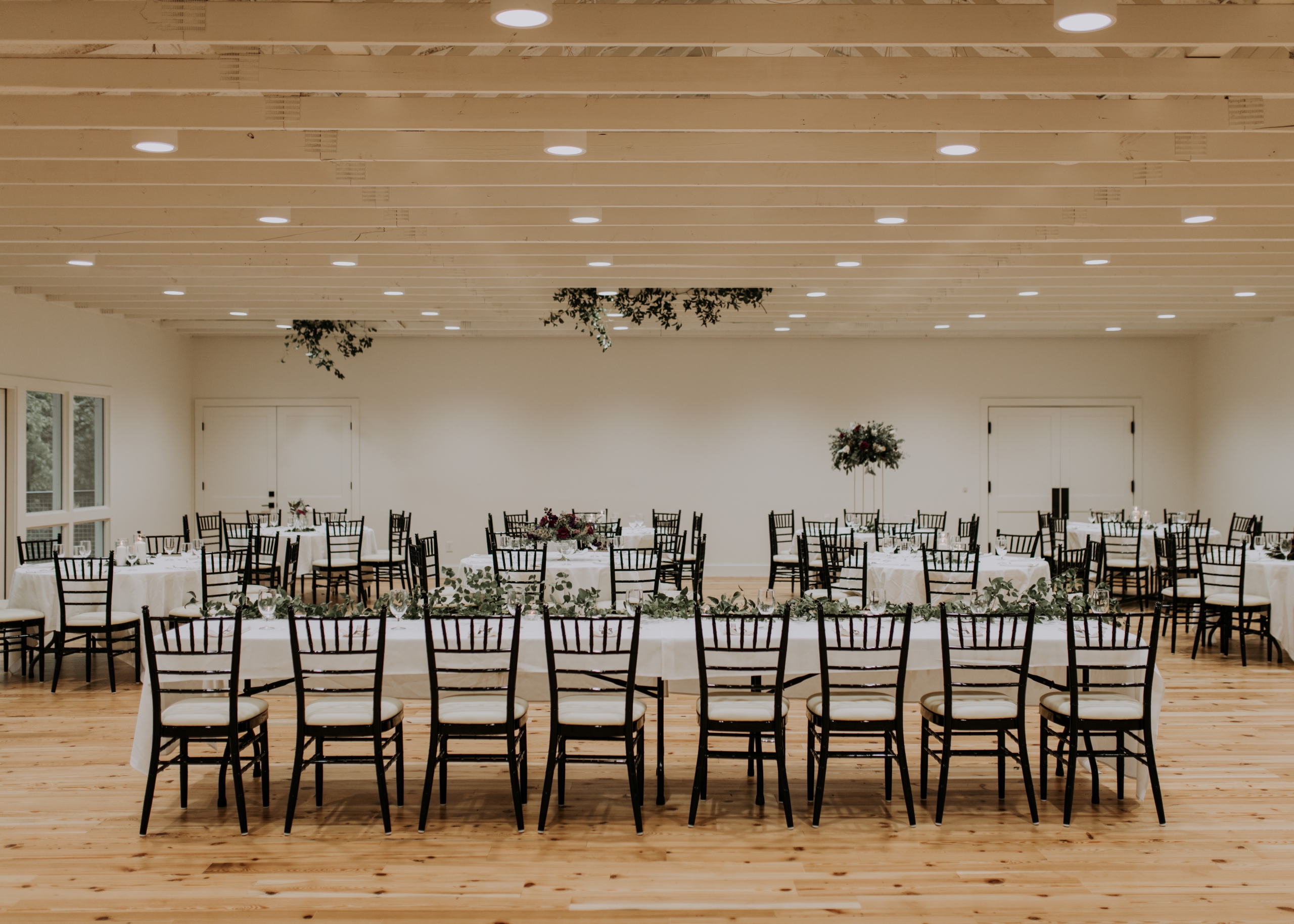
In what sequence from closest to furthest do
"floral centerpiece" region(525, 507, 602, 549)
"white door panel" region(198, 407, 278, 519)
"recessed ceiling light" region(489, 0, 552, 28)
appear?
1. "recessed ceiling light" region(489, 0, 552, 28)
2. "floral centerpiece" region(525, 507, 602, 549)
3. "white door panel" region(198, 407, 278, 519)

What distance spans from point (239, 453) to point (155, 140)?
9.35m

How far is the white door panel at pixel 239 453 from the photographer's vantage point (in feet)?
43.8

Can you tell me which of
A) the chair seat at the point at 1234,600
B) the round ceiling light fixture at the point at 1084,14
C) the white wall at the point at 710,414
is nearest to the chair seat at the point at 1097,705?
the round ceiling light fixture at the point at 1084,14

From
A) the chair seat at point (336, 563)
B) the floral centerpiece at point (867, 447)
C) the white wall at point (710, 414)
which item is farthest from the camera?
the white wall at point (710, 414)

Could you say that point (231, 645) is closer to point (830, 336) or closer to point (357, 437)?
point (357, 437)

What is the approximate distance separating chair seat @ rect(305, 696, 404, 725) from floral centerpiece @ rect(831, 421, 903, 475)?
7692 millimetres

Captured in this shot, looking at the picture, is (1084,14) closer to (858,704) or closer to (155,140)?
(858,704)

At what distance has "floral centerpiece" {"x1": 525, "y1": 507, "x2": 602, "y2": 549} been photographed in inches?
348

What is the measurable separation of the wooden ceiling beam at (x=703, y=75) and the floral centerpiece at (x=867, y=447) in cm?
750

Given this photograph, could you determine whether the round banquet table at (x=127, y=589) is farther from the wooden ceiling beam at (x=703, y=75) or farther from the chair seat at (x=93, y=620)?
the wooden ceiling beam at (x=703, y=75)

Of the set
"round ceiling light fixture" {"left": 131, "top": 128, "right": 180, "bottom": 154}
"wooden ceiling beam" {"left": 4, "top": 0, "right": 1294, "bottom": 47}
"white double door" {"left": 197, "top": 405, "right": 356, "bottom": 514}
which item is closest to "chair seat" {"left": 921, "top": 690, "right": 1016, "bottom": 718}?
"wooden ceiling beam" {"left": 4, "top": 0, "right": 1294, "bottom": 47}

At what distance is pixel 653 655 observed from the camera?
488 cm

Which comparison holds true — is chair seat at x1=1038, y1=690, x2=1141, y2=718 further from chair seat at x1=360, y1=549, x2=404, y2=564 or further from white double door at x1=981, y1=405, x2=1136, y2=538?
white double door at x1=981, y1=405, x2=1136, y2=538

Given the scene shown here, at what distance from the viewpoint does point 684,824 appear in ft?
15.0
